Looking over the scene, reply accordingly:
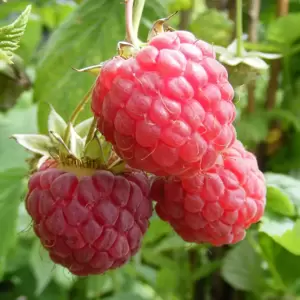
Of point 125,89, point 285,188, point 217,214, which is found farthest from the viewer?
point 285,188

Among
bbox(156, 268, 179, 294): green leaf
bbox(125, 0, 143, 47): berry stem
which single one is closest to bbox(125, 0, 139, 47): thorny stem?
bbox(125, 0, 143, 47): berry stem

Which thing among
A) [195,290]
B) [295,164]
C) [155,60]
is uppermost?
[155,60]

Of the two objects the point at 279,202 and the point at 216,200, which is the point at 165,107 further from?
the point at 279,202

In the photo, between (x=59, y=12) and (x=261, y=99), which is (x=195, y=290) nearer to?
(x=261, y=99)

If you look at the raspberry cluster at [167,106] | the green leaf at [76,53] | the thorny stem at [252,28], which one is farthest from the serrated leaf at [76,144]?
the thorny stem at [252,28]

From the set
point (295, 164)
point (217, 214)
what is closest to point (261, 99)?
point (295, 164)

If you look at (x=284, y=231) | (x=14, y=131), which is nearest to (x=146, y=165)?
(x=284, y=231)

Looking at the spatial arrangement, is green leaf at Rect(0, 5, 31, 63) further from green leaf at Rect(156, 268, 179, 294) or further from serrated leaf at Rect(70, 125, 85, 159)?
green leaf at Rect(156, 268, 179, 294)
